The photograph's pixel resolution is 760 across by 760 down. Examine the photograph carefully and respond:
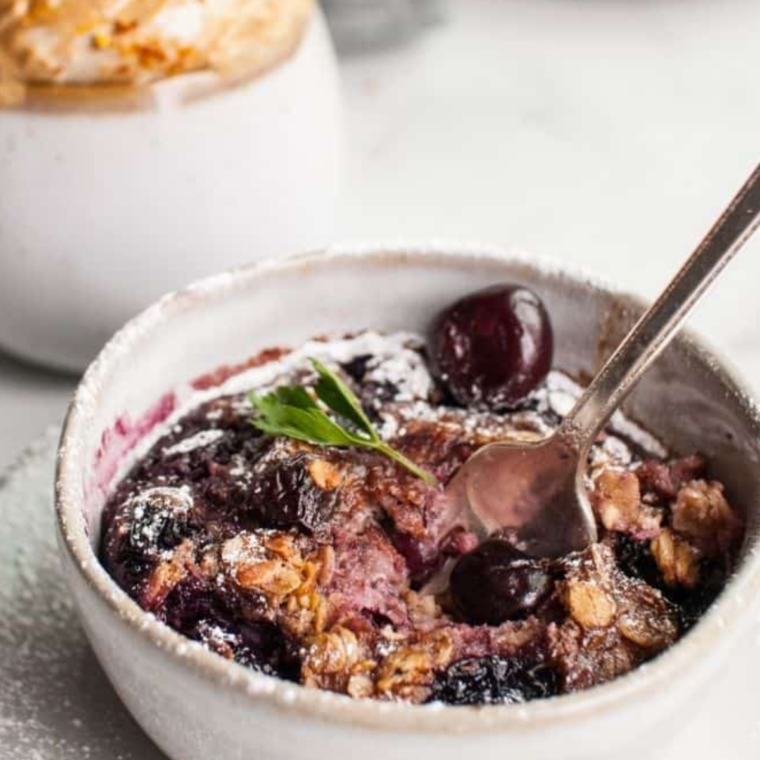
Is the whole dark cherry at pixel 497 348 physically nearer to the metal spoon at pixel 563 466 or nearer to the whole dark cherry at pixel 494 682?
the metal spoon at pixel 563 466

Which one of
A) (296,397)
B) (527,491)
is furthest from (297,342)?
(527,491)

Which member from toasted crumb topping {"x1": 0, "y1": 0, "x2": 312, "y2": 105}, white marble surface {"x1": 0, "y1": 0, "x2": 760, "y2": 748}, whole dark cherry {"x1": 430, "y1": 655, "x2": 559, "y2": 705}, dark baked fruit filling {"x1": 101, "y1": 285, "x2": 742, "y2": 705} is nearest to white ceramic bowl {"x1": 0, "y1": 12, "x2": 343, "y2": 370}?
toasted crumb topping {"x1": 0, "y1": 0, "x2": 312, "y2": 105}

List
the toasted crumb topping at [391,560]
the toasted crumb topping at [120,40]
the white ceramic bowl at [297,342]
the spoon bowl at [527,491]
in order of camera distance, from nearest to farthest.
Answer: the white ceramic bowl at [297,342]
the toasted crumb topping at [391,560]
the spoon bowl at [527,491]
the toasted crumb topping at [120,40]

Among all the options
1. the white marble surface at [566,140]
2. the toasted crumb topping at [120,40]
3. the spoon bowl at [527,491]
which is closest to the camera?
the spoon bowl at [527,491]

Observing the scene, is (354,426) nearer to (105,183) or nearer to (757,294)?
(105,183)

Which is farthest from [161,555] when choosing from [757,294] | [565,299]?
[757,294]

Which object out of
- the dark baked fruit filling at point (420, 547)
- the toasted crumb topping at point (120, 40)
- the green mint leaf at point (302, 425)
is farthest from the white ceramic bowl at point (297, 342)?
the toasted crumb topping at point (120, 40)

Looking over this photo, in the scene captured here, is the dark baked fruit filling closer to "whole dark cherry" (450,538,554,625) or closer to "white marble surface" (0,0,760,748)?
"whole dark cherry" (450,538,554,625)

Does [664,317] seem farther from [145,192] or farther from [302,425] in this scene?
[145,192]
